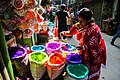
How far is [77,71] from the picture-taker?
167cm

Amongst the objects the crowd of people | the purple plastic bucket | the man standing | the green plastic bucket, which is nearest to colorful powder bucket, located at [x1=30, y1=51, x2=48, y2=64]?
the green plastic bucket

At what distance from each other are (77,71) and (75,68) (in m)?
0.04

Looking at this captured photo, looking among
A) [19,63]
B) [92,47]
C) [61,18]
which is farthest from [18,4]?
[61,18]

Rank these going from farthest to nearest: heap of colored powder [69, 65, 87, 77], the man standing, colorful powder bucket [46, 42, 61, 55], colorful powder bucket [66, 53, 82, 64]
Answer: the man standing, colorful powder bucket [46, 42, 61, 55], colorful powder bucket [66, 53, 82, 64], heap of colored powder [69, 65, 87, 77]

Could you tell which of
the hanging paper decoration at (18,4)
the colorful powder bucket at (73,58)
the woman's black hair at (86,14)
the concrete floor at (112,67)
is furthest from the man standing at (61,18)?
the hanging paper decoration at (18,4)

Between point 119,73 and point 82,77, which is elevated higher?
point 82,77

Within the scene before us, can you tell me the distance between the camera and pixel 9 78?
148 cm

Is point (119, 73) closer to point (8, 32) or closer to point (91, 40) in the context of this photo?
point (91, 40)

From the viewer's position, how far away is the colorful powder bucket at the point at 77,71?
159cm

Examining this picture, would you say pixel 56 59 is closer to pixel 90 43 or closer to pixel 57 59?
pixel 57 59

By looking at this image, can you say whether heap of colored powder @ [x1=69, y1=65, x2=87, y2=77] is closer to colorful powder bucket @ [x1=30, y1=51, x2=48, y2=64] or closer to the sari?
the sari

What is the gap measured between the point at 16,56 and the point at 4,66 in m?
0.27

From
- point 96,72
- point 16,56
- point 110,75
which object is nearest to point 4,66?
point 16,56

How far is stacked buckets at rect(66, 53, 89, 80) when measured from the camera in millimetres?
1592
